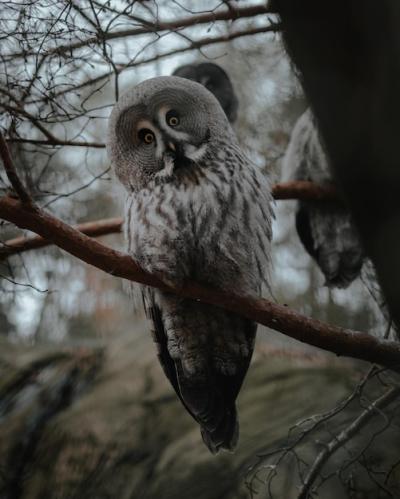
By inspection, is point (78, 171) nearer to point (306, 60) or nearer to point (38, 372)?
point (38, 372)

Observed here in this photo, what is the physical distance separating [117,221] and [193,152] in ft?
2.46

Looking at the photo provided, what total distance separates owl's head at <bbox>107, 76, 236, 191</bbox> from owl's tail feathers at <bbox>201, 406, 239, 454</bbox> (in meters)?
0.99

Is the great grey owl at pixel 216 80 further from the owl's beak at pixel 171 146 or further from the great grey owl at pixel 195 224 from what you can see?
the owl's beak at pixel 171 146

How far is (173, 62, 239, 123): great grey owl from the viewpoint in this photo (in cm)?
421

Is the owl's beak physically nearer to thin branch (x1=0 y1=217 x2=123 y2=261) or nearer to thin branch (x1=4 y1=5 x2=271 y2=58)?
thin branch (x1=4 y1=5 x2=271 y2=58)

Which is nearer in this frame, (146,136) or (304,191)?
(146,136)

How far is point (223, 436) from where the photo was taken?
244cm

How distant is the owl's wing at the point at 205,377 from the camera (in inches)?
96.7

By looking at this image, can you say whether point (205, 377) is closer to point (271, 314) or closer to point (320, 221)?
point (271, 314)

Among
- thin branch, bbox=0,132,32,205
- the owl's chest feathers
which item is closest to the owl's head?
the owl's chest feathers

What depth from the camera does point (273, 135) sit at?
417 cm

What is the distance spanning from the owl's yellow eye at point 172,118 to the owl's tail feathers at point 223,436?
1.18 metres

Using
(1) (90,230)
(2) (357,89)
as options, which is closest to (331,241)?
(1) (90,230)

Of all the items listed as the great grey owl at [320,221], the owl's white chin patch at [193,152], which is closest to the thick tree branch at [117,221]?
A: the great grey owl at [320,221]
